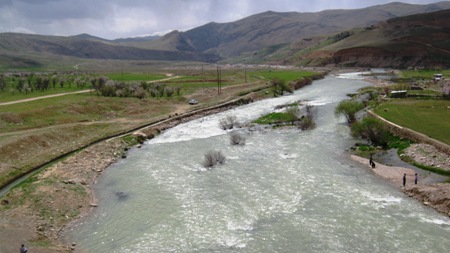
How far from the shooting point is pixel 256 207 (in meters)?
26.5

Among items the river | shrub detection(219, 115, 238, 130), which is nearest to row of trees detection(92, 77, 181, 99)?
shrub detection(219, 115, 238, 130)

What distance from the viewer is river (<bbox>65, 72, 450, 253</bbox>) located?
21875mm

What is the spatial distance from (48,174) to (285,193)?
2020cm

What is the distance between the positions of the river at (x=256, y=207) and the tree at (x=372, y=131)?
3261 millimetres

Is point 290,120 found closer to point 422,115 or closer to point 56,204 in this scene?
point 422,115

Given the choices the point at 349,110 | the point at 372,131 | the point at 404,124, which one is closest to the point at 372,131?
the point at 372,131

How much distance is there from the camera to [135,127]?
5306 cm

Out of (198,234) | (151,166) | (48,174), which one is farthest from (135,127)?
(198,234)

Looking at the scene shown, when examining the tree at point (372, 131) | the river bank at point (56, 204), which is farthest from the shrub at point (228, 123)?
the river bank at point (56, 204)

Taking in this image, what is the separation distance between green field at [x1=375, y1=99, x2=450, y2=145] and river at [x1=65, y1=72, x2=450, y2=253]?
8746mm

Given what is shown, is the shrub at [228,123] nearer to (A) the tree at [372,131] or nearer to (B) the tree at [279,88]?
(A) the tree at [372,131]

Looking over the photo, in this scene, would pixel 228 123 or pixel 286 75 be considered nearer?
pixel 228 123

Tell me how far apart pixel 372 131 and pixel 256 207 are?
21.9 metres

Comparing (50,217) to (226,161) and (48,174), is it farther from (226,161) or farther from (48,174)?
(226,161)
